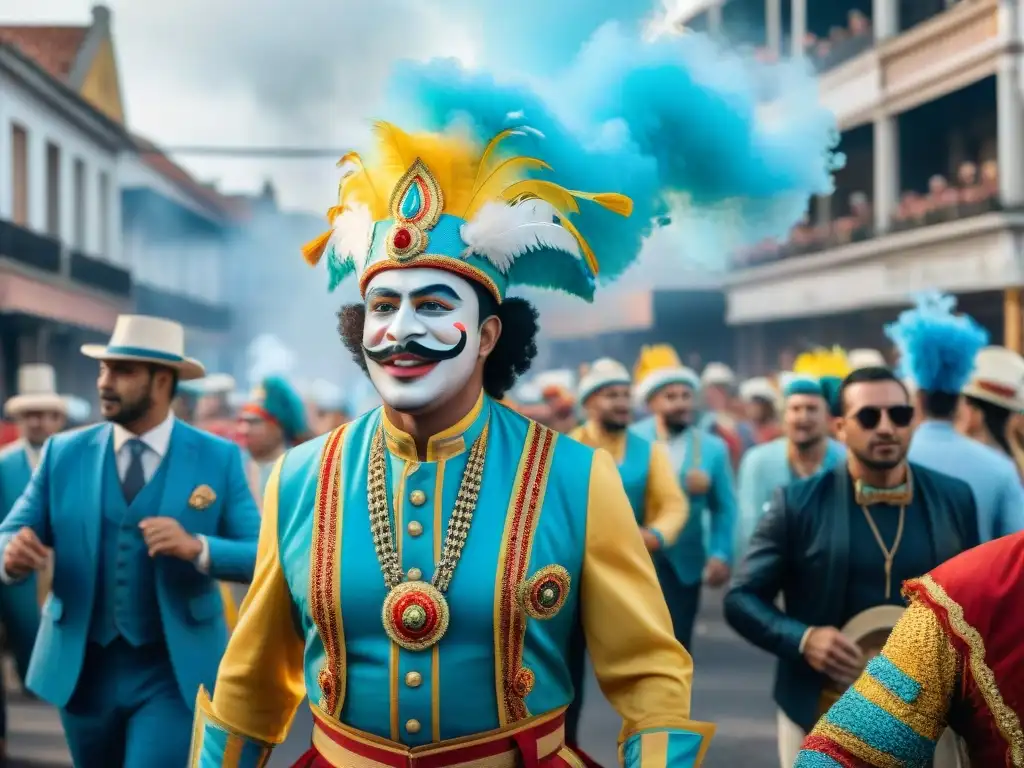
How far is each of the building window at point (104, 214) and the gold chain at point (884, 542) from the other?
100 ft

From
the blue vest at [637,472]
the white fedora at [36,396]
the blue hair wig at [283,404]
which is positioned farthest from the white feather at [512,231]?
the white fedora at [36,396]

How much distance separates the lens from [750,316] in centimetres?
3516

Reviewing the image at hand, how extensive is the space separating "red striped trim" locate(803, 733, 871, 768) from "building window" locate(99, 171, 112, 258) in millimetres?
32592

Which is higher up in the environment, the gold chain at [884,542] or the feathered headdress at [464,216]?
the feathered headdress at [464,216]

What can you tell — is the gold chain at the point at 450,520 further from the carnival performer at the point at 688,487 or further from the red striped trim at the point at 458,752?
the carnival performer at the point at 688,487

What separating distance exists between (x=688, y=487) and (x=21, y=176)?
20767 millimetres

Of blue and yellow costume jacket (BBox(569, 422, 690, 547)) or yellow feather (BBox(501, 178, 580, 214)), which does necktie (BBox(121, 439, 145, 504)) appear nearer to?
yellow feather (BBox(501, 178, 580, 214))

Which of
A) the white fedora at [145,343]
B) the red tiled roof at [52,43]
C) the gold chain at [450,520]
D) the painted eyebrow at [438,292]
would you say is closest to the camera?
the gold chain at [450,520]

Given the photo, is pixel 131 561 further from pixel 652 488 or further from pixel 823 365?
pixel 823 365

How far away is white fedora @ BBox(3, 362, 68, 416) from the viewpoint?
999 centimetres

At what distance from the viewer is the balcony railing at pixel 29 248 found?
25.5 m

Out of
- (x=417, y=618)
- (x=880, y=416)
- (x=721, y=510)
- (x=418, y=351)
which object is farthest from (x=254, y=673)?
(x=721, y=510)

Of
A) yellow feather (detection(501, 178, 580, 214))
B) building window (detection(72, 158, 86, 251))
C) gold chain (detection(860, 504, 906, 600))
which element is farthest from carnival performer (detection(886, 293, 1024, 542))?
building window (detection(72, 158, 86, 251))

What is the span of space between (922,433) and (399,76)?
3301 mm
